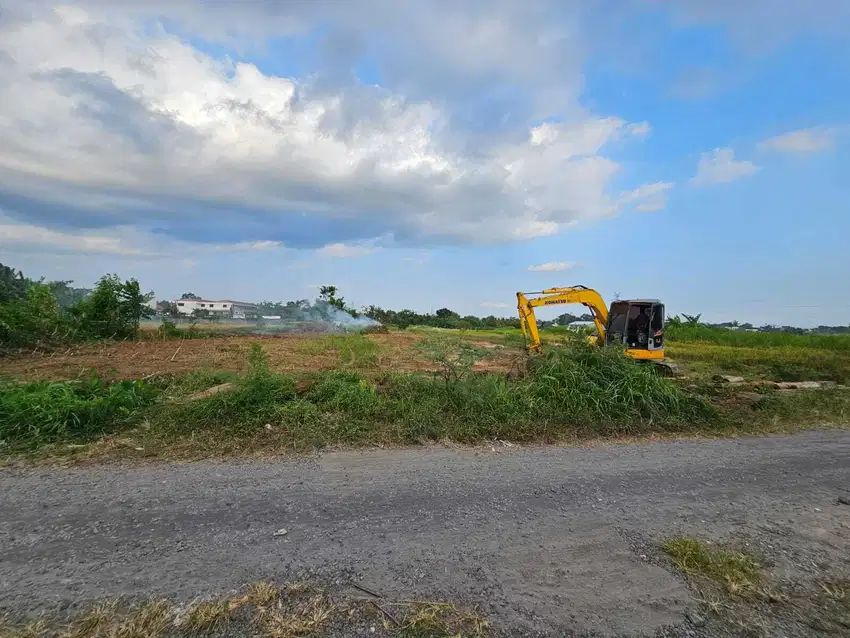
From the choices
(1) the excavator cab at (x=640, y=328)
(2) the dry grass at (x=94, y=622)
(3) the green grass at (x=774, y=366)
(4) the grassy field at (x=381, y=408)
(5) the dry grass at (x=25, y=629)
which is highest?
(1) the excavator cab at (x=640, y=328)

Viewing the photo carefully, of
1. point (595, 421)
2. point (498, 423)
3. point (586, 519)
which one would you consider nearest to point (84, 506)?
point (586, 519)

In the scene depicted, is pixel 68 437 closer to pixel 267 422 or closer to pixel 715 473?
pixel 267 422

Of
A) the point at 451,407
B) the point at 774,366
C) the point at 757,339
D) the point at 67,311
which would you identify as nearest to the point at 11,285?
the point at 67,311

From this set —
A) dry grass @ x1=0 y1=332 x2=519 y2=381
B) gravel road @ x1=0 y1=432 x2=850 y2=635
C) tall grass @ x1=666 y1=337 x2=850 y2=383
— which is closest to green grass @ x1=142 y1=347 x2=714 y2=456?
gravel road @ x1=0 y1=432 x2=850 y2=635

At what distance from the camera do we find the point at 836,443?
6.39 metres

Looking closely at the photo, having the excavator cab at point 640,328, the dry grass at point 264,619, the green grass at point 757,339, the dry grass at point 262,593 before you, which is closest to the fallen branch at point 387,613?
the dry grass at point 264,619

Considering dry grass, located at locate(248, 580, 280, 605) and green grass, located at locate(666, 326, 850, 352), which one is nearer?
dry grass, located at locate(248, 580, 280, 605)

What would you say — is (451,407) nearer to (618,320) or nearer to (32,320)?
(618,320)

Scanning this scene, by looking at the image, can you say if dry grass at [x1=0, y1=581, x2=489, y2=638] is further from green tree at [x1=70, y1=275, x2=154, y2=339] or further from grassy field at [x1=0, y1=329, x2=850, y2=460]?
green tree at [x1=70, y1=275, x2=154, y2=339]

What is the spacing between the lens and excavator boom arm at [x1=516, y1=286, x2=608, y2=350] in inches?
519

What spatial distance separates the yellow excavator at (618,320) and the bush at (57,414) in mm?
7771

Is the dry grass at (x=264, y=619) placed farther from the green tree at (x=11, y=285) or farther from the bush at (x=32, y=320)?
the green tree at (x=11, y=285)

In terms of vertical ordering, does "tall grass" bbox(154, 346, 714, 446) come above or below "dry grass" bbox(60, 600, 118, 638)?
above

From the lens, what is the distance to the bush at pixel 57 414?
5.38 m
